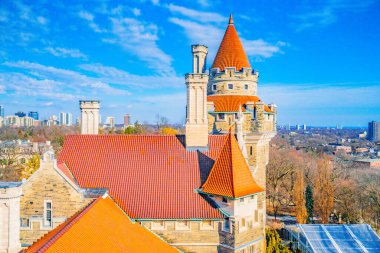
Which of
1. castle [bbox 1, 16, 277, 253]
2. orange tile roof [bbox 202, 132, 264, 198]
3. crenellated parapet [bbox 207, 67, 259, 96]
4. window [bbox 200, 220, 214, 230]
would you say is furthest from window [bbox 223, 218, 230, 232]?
crenellated parapet [bbox 207, 67, 259, 96]

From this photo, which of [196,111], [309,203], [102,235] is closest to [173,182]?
[196,111]

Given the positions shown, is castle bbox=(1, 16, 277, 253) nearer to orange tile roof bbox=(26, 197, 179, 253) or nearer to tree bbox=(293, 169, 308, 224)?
orange tile roof bbox=(26, 197, 179, 253)

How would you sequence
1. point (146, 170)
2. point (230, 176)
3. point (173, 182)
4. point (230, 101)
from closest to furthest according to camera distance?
1. point (230, 176)
2. point (173, 182)
3. point (146, 170)
4. point (230, 101)

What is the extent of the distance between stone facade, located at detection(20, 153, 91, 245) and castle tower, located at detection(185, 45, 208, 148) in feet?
18.5

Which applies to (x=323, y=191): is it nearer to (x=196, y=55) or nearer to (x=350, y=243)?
(x=350, y=243)

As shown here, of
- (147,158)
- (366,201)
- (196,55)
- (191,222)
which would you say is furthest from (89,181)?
(366,201)

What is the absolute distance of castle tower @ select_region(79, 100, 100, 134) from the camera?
1697 cm

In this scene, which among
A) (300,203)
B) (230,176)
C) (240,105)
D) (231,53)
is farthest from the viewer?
(300,203)

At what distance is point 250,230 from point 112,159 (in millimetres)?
6972

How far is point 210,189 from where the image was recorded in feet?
44.7

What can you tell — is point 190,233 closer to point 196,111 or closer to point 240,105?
point 196,111

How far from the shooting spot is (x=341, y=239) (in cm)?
1811

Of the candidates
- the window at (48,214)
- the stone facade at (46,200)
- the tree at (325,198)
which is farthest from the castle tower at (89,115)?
the tree at (325,198)

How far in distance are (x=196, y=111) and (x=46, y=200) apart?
7.72 m
